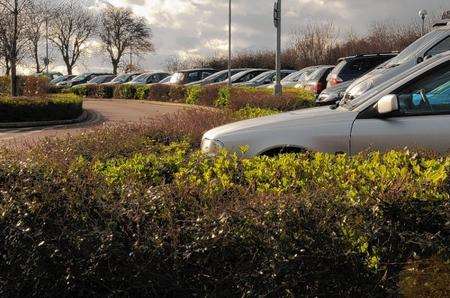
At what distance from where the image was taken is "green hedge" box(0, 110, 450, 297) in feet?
10.0

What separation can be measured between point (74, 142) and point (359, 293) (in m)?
5.07

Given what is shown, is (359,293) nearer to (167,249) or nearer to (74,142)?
(167,249)

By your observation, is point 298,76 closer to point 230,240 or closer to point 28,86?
point 28,86

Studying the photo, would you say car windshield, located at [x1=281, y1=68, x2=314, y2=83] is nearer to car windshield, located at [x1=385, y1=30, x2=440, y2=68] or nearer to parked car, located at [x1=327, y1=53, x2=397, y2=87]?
parked car, located at [x1=327, y1=53, x2=397, y2=87]

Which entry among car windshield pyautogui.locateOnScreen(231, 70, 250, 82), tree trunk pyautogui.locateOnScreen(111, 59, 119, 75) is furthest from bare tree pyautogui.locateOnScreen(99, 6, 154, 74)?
car windshield pyautogui.locateOnScreen(231, 70, 250, 82)

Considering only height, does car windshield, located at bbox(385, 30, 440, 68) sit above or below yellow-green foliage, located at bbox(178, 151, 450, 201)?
above

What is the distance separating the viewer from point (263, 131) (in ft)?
18.9

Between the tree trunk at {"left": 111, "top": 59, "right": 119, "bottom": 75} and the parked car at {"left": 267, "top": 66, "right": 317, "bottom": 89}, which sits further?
the tree trunk at {"left": 111, "top": 59, "right": 119, "bottom": 75}

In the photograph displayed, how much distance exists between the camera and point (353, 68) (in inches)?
622

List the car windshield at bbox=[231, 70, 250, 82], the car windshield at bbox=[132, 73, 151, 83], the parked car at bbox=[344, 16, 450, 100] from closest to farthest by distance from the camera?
the parked car at bbox=[344, 16, 450, 100], the car windshield at bbox=[231, 70, 250, 82], the car windshield at bbox=[132, 73, 151, 83]

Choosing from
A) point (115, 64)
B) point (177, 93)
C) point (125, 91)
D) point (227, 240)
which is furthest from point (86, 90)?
point (227, 240)

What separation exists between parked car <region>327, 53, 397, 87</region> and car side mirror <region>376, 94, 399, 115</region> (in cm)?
1013

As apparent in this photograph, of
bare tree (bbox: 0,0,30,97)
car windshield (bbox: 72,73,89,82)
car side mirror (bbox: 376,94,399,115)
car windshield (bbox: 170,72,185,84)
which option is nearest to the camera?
car side mirror (bbox: 376,94,399,115)

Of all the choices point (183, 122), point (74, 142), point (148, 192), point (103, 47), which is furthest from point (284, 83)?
point (103, 47)
